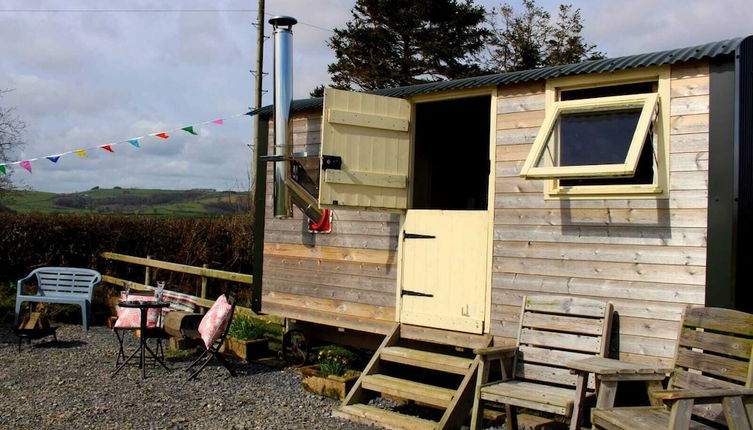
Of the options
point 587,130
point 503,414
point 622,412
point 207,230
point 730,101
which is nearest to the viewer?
point 622,412

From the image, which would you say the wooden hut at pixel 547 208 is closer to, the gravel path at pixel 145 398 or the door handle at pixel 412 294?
the door handle at pixel 412 294

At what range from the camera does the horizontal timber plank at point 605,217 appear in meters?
4.66

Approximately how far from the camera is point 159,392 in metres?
6.10

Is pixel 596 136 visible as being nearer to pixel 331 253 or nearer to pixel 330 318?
pixel 331 253

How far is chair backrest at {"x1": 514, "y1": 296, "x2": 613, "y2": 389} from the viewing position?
490 centimetres

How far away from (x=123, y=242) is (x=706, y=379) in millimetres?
10273

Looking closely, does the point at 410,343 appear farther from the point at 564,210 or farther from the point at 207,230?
the point at 207,230

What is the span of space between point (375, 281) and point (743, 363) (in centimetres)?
323

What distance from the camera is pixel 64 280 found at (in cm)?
930

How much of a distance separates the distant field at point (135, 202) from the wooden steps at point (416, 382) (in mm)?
8333

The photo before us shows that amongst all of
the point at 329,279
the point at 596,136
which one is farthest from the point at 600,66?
the point at 329,279

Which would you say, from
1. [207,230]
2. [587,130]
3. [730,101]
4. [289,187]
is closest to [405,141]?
[289,187]

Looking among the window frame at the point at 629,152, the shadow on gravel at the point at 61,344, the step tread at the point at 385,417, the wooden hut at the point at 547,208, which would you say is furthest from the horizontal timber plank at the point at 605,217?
the shadow on gravel at the point at 61,344

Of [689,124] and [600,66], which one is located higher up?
[600,66]
